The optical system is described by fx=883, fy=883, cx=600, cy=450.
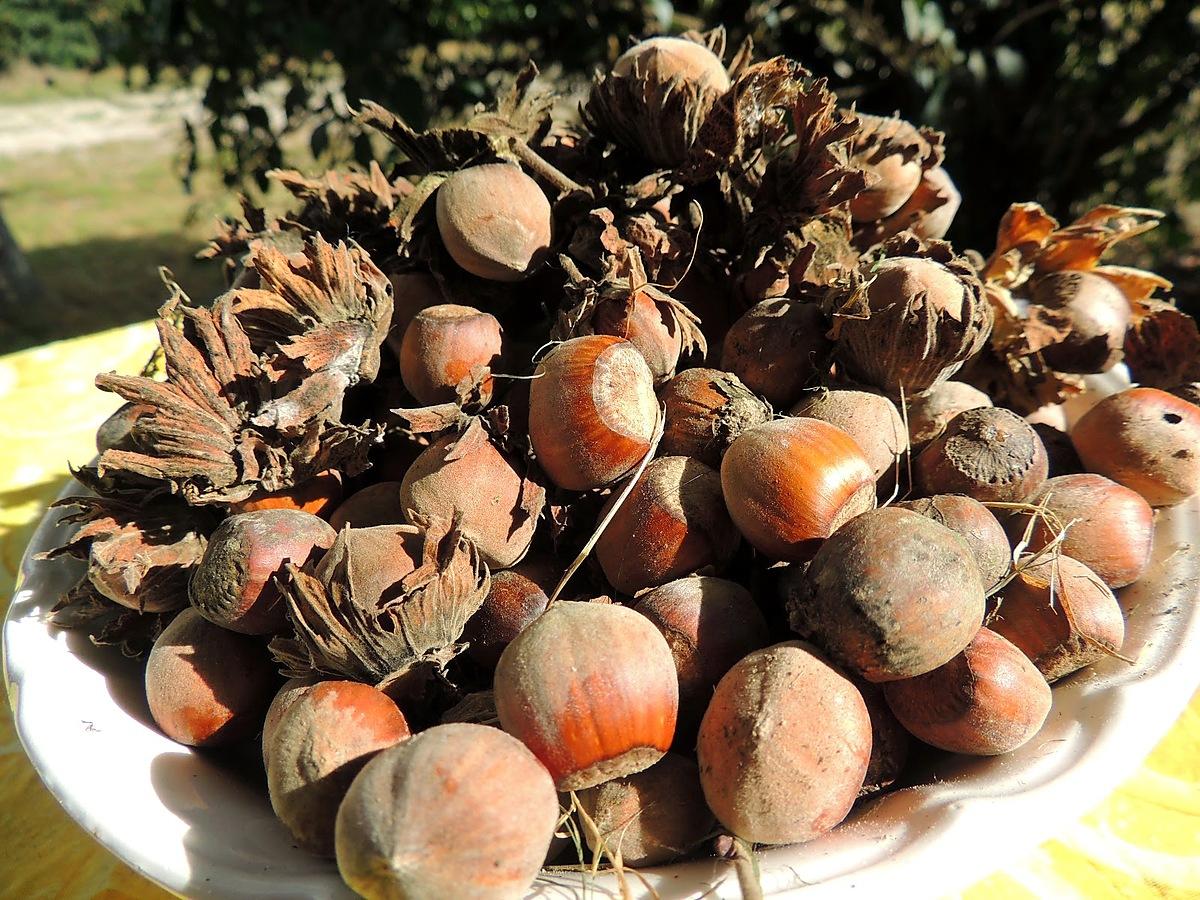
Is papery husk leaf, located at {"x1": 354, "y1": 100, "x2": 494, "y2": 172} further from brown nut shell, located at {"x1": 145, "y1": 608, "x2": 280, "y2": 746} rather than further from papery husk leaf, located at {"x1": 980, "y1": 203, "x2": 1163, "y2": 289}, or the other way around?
papery husk leaf, located at {"x1": 980, "y1": 203, "x2": 1163, "y2": 289}

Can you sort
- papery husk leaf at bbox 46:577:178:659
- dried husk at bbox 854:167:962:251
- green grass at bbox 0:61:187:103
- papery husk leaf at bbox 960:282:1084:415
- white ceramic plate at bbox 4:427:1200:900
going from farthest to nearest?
1. green grass at bbox 0:61:187:103
2. dried husk at bbox 854:167:962:251
3. papery husk leaf at bbox 960:282:1084:415
4. papery husk leaf at bbox 46:577:178:659
5. white ceramic plate at bbox 4:427:1200:900

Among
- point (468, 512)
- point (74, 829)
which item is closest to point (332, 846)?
point (468, 512)

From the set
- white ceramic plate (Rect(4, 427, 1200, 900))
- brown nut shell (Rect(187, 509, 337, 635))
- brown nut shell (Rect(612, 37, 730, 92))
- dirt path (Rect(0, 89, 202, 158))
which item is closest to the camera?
white ceramic plate (Rect(4, 427, 1200, 900))

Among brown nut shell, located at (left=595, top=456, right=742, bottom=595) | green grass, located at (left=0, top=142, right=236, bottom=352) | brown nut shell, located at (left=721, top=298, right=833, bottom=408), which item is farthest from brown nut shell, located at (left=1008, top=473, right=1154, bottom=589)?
green grass, located at (left=0, top=142, right=236, bottom=352)

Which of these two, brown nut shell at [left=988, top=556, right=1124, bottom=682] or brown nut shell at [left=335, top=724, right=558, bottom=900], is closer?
brown nut shell at [left=335, top=724, right=558, bottom=900]

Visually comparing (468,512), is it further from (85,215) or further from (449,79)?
(85,215)

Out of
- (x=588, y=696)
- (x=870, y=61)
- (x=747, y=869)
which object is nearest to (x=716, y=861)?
(x=747, y=869)
